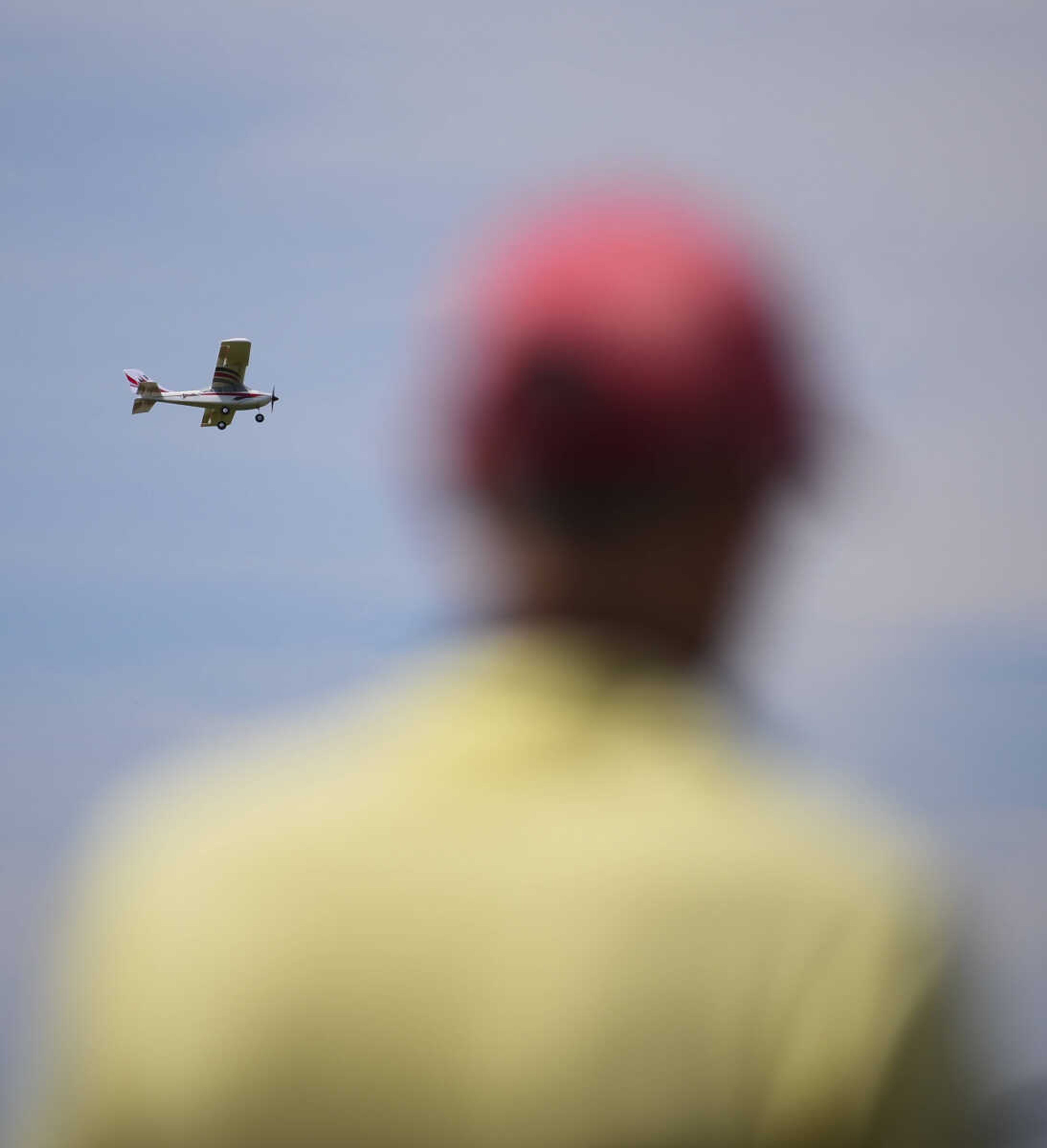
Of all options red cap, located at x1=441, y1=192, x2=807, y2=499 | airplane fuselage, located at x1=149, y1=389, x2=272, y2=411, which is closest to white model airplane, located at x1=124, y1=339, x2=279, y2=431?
airplane fuselage, located at x1=149, y1=389, x2=272, y2=411

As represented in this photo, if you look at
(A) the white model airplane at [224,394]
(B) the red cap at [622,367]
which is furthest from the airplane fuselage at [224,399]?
(B) the red cap at [622,367]

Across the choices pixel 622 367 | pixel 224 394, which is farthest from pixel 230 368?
pixel 622 367

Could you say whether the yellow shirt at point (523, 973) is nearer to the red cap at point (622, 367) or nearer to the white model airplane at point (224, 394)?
the red cap at point (622, 367)

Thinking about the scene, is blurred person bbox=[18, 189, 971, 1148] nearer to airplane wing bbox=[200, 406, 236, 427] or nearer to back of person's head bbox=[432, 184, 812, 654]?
back of person's head bbox=[432, 184, 812, 654]

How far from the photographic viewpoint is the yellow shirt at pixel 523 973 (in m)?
2.12

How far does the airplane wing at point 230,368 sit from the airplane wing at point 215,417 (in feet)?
3.78

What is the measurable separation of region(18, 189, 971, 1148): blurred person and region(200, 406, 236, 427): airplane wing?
73.6m

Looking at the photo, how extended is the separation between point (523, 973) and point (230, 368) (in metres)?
80.5

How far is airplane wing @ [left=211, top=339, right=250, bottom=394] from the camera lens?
3167 inches

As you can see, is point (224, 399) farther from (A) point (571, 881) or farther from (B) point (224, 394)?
(A) point (571, 881)

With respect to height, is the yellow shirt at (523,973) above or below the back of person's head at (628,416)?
below

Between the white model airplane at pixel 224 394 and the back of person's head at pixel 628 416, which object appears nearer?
the back of person's head at pixel 628 416

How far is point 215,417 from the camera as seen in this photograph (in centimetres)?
7794

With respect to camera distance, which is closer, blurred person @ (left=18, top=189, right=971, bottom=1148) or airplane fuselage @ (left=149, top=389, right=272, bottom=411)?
blurred person @ (left=18, top=189, right=971, bottom=1148)
